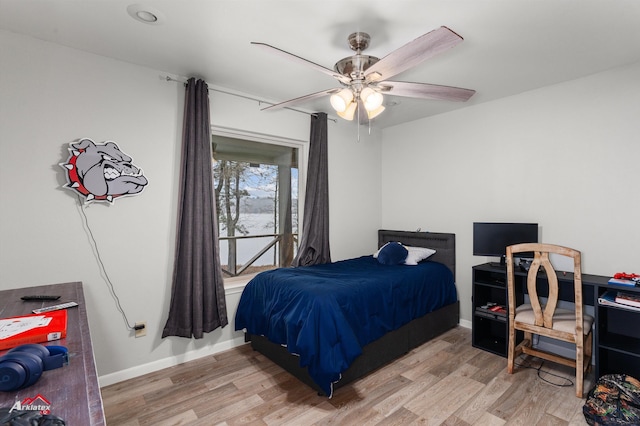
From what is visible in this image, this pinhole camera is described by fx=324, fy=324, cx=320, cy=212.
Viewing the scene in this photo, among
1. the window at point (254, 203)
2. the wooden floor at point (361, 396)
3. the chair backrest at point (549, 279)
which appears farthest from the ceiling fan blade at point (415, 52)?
the wooden floor at point (361, 396)

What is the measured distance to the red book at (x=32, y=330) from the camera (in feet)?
3.67

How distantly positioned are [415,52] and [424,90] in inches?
22.4

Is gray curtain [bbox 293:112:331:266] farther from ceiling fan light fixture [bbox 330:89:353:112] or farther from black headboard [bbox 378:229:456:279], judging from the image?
ceiling fan light fixture [bbox 330:89:353:112]

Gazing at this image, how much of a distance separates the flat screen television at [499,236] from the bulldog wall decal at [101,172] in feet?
10.6

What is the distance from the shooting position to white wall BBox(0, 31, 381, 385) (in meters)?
2.22

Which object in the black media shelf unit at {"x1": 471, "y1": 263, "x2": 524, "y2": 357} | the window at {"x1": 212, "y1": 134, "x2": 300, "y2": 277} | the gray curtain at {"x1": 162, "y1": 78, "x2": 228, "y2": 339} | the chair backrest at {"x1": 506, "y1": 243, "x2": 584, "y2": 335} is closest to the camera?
the chair backrest at {"x1": 506, "y1": 243, "x2": 584, "y2": 335}

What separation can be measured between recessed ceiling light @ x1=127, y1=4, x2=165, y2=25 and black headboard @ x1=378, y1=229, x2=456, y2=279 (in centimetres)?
344

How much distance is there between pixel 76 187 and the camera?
2.36 metres

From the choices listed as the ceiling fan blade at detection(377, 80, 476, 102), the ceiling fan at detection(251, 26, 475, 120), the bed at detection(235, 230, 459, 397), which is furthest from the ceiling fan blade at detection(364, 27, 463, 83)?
the bed at detection(235, 230, 459, 397)

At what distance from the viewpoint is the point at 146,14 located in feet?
6.53

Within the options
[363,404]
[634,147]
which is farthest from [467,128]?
[363,404]

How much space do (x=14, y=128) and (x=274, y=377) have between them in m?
2.61

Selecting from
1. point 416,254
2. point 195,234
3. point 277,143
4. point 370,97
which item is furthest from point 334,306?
point 277,143

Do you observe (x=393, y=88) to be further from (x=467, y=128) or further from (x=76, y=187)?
(x=76, y=187)
